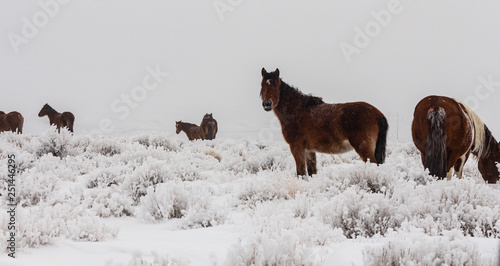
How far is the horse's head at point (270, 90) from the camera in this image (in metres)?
7.00

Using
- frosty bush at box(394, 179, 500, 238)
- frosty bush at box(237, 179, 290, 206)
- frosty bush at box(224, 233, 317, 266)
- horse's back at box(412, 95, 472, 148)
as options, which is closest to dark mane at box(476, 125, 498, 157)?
horse's back at box(412, 95, 472, 148)

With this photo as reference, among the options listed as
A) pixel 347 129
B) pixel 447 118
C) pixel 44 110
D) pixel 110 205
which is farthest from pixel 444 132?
pixel 44 110

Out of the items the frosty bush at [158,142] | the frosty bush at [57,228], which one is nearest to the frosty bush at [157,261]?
the frosty bush at [57,228]

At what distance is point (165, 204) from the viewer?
463 centimetres

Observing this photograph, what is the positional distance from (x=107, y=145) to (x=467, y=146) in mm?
9088

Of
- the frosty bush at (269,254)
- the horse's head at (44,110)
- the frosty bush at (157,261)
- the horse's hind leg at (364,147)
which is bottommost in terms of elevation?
the frosty bush at (157,261)

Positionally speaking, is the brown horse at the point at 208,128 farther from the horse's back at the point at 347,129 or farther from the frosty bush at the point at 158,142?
the horse's back at the point at 347,129

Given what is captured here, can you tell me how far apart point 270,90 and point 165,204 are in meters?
3.24

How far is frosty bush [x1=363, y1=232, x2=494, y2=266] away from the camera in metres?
2.24

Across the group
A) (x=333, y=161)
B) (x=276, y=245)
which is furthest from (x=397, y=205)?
(x=333, y=161)

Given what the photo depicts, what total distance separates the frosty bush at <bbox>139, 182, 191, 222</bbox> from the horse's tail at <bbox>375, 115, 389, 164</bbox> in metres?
3.20

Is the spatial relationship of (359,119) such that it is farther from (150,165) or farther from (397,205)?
(150,165)

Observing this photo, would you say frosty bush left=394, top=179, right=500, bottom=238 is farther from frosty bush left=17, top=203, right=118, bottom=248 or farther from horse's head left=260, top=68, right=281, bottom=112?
horse's head left=260, top=68, right=281, bottom=112

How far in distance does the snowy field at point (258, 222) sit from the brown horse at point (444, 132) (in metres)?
0.40
